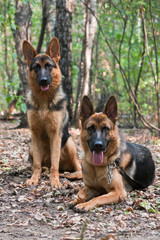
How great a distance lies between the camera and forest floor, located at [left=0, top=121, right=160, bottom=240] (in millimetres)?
3244

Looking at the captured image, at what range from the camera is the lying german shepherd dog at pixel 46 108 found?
5340mm

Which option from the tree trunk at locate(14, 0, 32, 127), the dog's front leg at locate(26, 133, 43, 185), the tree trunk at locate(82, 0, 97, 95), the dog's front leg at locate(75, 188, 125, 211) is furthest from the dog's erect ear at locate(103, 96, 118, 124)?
the tree trunk at locate(82, 0, 97, 95)

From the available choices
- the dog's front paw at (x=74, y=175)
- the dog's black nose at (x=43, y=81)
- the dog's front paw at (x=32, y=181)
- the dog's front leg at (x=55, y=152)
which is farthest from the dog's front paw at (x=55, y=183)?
the dog's black nose at (x=43, y=81)

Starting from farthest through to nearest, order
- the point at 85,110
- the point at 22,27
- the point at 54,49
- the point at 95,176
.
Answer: the point at 22,27 < the point at 54,49 < the point at 85,110 < the point at 95,176

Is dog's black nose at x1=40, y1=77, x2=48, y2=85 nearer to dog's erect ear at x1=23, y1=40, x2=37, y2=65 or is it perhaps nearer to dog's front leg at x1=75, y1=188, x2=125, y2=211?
dog's erect ear at x1=23, y1=40, x2=37, y2=65

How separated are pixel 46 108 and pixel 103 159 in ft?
5.48

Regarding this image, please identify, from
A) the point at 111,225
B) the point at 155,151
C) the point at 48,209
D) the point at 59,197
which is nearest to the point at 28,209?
the point at 48,209

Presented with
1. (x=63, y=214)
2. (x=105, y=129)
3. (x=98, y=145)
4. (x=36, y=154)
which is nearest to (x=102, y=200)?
(x=63, y=214)

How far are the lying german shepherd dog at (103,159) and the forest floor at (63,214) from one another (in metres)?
0.17

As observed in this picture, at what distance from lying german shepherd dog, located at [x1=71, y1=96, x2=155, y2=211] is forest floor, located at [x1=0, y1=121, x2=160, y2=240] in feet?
0.55

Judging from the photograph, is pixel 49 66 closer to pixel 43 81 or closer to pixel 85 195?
pixel 43 81

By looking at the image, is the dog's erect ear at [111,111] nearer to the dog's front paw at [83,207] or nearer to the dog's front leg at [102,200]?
the dog's front leg at [102,200]

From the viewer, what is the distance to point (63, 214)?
12.6 ft

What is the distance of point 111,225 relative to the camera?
346 centimetres
